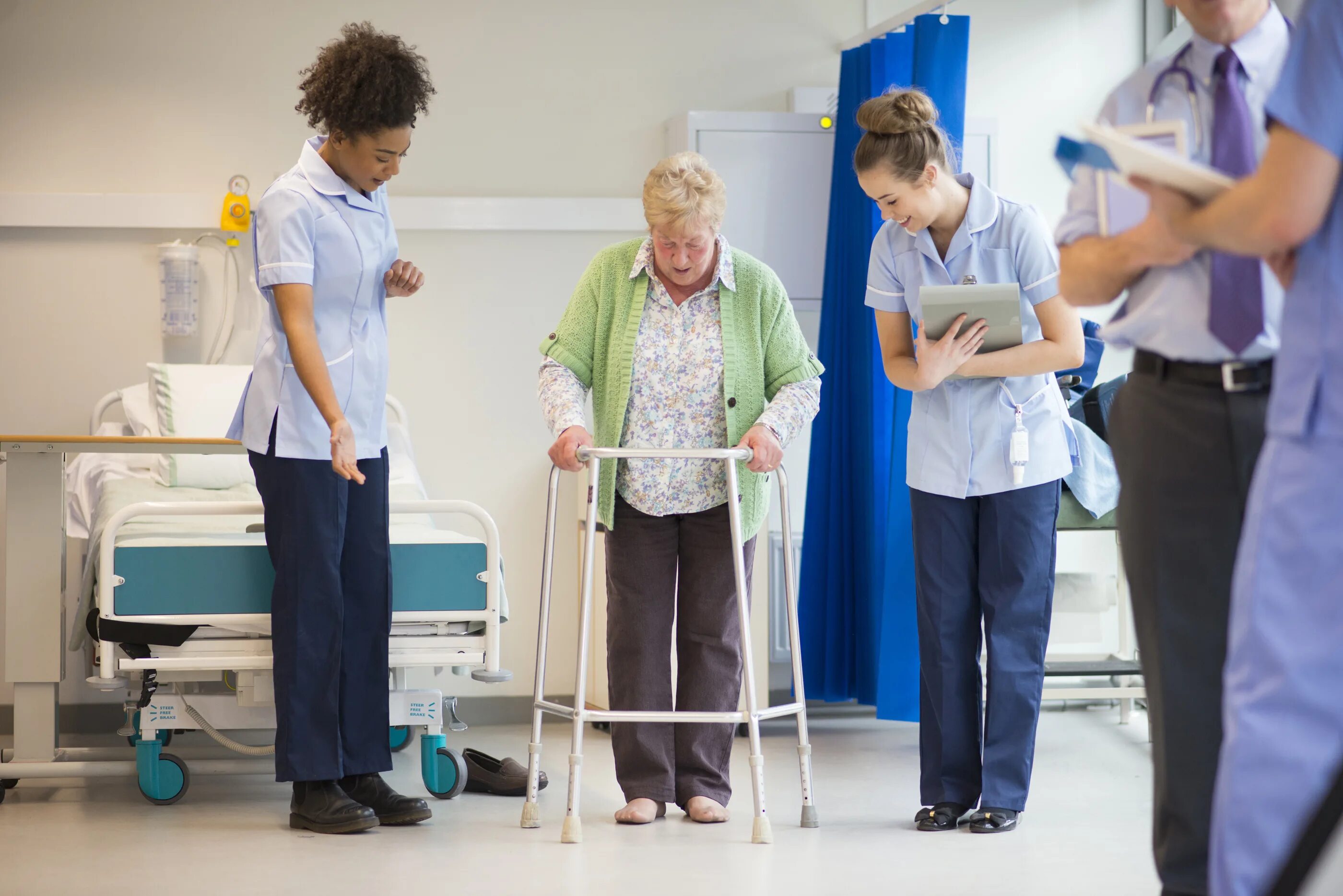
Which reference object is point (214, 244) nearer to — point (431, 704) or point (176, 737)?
point (176, 737)

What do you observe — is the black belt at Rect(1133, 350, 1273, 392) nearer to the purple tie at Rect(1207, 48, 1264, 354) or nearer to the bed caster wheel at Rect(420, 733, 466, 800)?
the purple tie at Rect(1207, 48, 1264, 354)

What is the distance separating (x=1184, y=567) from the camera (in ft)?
5.19

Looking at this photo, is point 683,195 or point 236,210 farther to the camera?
point 236,210

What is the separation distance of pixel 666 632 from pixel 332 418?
2.95 ft

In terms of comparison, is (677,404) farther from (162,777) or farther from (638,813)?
(162,777)

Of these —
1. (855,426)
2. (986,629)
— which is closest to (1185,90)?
(986,629)

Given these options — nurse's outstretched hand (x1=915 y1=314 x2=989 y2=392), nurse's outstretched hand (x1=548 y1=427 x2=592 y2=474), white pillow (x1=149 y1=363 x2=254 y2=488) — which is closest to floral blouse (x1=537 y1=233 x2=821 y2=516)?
nurse's outstretched hand (x1=548 y1=427 x2=592 y2=474)

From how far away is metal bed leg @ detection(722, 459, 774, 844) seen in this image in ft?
9.12

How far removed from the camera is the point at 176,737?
430cm

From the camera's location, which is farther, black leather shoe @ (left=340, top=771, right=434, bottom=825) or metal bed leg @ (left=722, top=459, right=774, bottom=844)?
black leather shoe @ (left=340, top=771, right=434, bottom=825)

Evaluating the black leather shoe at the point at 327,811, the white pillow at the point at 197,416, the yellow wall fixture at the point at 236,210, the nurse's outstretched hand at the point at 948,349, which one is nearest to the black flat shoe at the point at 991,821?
the nurse's outstretched hand at the point at 948,349

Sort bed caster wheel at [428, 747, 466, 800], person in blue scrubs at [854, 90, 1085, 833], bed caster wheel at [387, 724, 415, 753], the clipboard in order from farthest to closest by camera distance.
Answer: bed caster wheel at [387, 724, 415, 753] < bed caster wheel at [428, 747, 466, 800] < person in blue scrubs at [854, 90, 1085, 833] < the clipboard

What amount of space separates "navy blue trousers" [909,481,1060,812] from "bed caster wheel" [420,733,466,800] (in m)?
1.15

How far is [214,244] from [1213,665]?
12.1 feet
